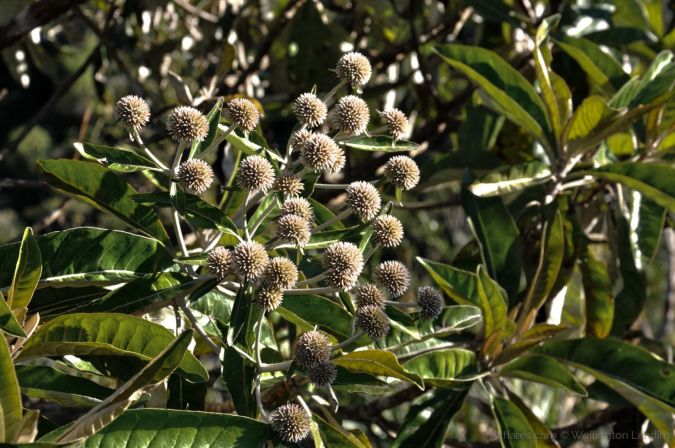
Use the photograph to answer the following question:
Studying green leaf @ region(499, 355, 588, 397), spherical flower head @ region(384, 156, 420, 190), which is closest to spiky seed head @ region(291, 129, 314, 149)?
spherical flower head @ region(384, 156, 420, 190)

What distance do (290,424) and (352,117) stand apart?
595mm

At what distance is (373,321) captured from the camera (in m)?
1.55

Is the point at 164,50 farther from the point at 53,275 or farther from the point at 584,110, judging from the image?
the point at 53,275

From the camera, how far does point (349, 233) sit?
1667mm

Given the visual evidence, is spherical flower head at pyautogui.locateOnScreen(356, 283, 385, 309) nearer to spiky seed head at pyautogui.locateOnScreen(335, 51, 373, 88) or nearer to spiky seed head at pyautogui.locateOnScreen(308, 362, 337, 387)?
spiky seed head at pyautogui.locateOnScreen(308, 362, 337, 387)

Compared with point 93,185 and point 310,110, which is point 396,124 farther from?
point 93,185

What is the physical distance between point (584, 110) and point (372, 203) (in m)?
1.03

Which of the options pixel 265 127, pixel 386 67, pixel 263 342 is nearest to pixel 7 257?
pixel 263 342

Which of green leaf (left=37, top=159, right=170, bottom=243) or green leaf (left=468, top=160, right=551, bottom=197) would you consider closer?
green leaf (left=37, top=159, right=170, bottom=243)

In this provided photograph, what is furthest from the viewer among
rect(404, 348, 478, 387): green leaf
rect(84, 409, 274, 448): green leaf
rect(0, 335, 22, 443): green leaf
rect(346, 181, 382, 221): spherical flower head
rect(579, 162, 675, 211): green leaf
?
rect(579, 162, 675, 211): green leaf

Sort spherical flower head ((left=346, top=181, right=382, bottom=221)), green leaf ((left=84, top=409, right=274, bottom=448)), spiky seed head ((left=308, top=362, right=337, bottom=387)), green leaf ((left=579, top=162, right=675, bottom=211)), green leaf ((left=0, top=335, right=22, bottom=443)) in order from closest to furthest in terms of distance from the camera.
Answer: green leaf ((left=0, top=335, right=22, bottom=443)) < green leaf ((left=84, top=409, right=274, bottom=448)) < spiky seed head ((left=308, top=362, right=337, bottom=387)) < spherical flower head ((left=346, top=181, right=382, bottom=221)) < green leaf ((left=579, top=162, right=675, bottom=211))

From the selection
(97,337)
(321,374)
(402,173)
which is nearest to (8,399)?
(97,337)

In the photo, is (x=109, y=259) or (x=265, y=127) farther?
(x=265, y=127)

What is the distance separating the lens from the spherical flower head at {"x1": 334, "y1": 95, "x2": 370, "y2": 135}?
1.68 metres
